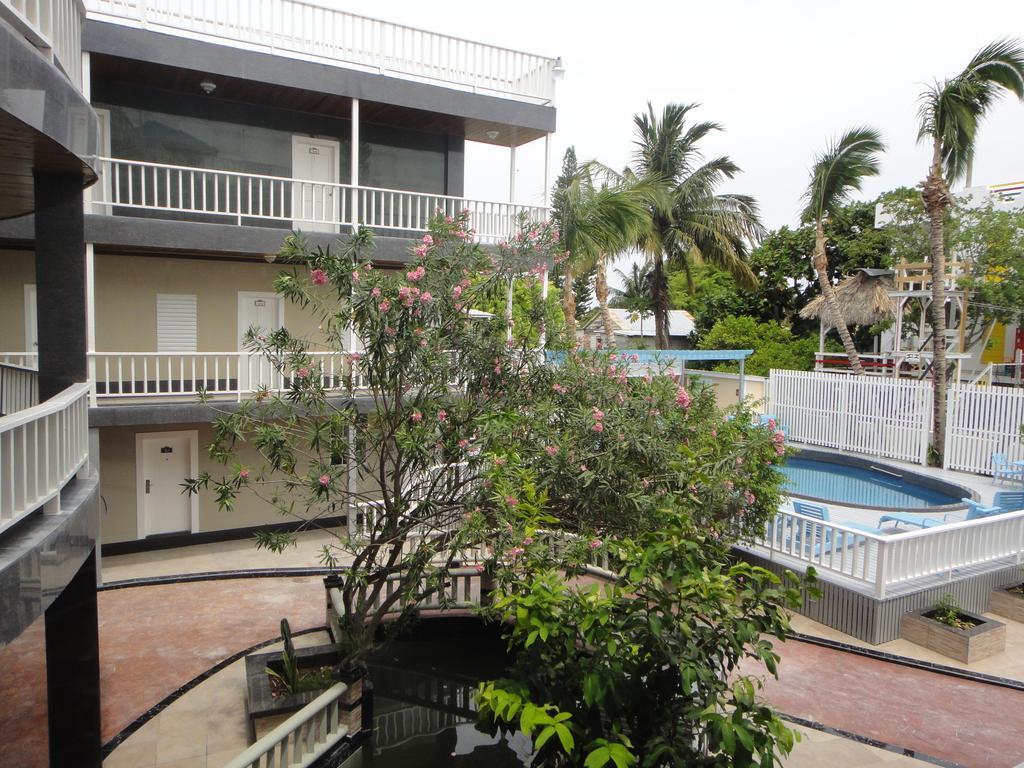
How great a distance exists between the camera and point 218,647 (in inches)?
367

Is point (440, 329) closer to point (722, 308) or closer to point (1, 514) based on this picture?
point (1, 514)

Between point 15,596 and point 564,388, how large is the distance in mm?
5044

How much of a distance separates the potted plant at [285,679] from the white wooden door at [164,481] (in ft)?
20.7

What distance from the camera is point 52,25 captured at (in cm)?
483

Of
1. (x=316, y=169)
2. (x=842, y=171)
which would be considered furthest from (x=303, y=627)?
(x=842, y=171)

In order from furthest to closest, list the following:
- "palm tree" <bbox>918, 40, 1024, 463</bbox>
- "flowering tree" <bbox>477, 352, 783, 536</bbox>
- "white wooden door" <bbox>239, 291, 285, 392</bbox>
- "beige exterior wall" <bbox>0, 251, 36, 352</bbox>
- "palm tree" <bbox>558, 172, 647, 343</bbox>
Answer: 1. "palm tree" <bbox>918, 40, 1024, 463</bbox>
2. "palm tree" <bbox>558, 172, 647, 343</bbox>
3. "white wooden door" <bbox>239, 291, 285, 392</bbox>
4. "beige exterior wall" <bbox>0, 251, 36, 352</bbox>
5. "flowering tree" <bbox>477, 352, 783, 536</bbox>

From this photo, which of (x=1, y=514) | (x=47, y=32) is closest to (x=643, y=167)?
(x=47, y=32)

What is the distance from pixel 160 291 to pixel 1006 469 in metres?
17.7

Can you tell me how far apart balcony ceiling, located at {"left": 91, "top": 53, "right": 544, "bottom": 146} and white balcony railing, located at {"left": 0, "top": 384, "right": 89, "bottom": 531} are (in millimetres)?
9062

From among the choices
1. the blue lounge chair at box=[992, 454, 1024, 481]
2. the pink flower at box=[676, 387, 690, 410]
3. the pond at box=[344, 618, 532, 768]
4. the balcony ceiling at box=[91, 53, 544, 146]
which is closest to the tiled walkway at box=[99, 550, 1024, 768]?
the pond at box=[344, 618, 532, 768]

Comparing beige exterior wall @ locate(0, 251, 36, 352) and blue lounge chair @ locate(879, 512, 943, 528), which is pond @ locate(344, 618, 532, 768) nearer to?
blue lounge chair @ locate(879, 512, 943, 528)

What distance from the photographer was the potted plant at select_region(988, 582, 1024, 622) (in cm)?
1064

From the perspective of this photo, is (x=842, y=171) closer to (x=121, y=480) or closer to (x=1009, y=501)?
(x=1009, y=501)

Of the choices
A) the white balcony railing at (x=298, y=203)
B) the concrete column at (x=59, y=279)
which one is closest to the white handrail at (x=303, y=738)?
the concrete column at (x=59, y=279)
